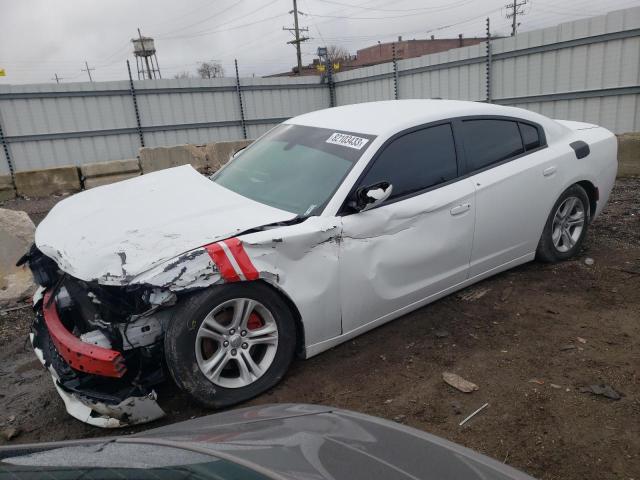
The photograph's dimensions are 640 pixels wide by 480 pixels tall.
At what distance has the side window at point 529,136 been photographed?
4.32m

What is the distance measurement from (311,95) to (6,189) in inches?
373

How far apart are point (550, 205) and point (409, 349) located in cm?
199

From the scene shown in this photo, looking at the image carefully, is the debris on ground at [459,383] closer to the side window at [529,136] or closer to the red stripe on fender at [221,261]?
the red stripe on fender at [221,261]

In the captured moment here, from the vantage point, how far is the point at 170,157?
35.3ft

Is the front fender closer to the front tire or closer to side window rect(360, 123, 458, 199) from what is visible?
the front tire

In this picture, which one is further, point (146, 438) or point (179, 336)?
point (179, 336)

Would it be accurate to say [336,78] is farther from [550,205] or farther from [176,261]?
[176,261]

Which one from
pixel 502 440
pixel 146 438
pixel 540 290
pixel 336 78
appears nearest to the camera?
pixel 146 438

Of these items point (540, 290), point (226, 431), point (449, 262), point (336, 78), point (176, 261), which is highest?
point (336, 78)

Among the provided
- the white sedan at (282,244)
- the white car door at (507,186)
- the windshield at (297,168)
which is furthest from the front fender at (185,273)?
the white car door at (507,186)

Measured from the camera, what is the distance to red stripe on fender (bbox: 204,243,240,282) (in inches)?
107

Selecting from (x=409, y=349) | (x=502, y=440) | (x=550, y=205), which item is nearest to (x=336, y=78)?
(x=550, y=205)

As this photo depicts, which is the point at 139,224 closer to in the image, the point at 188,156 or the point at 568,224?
the point at 568,224

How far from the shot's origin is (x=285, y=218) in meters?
3.09
